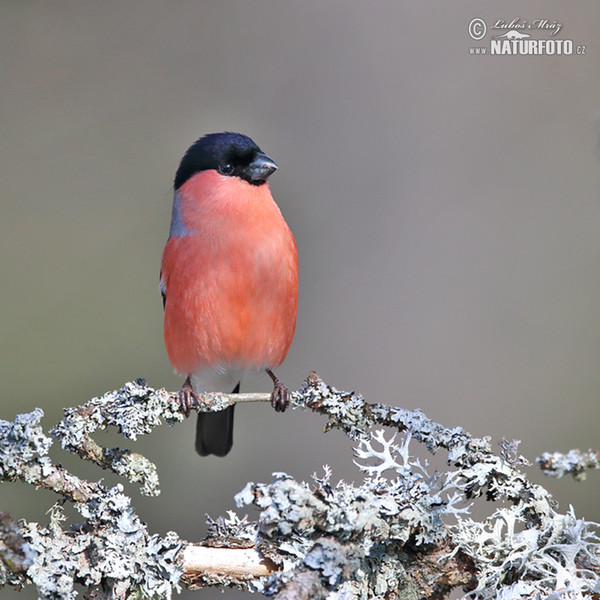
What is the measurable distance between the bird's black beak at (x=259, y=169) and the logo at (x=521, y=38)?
2.26m

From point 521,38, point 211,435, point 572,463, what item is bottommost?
point 211,435

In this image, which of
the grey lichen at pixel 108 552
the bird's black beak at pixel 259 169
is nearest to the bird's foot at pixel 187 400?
the grey lichen at pixel 108 552

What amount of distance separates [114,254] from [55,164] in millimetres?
989

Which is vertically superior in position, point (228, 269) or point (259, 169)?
point (259, 169)

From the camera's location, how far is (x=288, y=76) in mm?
5258

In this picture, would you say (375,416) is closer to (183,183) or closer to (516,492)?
(516,492)

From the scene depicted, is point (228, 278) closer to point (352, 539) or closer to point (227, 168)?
point (227, 168)

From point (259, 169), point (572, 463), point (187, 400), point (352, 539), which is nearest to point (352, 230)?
point (259, 169)

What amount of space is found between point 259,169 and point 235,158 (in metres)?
0.13

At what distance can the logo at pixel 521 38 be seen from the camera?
15.3 ft

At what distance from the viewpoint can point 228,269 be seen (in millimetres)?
3033

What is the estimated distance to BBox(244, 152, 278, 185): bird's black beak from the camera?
3.17 m

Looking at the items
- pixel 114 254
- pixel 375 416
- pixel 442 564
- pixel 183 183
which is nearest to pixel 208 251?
pixel 183 183

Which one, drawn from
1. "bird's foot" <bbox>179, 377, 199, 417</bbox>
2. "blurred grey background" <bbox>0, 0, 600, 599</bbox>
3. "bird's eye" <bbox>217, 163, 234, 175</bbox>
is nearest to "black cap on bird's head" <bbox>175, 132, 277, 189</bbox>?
"bird's eye" <bbox>217, 163, 234, 175</bbox>
